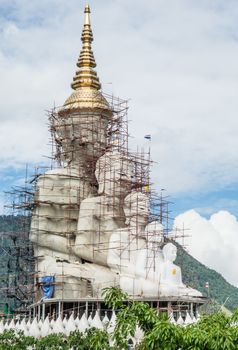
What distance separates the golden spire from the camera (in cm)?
4100

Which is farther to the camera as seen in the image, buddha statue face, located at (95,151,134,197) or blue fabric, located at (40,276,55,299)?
buddha statue face, located at (95,151,134,197)

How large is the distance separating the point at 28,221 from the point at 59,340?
15944 millimetres

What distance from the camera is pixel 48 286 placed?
1318 inches

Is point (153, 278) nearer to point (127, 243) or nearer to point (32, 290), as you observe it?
point (127, 243)

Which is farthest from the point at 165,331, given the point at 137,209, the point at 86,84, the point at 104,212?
the point at 86,84

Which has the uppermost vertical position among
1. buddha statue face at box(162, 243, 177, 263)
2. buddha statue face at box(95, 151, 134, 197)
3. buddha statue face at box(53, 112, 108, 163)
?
buddha statue face at box(53, 112, 108, 163)

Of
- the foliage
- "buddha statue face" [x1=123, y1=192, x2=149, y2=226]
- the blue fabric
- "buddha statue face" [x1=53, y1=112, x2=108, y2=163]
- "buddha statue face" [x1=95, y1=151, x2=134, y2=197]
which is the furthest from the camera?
"buddha statue face" [x1=53, y1=112, x2=108, y2=163]

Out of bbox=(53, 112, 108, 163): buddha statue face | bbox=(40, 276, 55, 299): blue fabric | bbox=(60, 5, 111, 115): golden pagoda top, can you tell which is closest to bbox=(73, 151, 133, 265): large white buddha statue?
bbox=(53, 112, 108, 163): buddha statue face

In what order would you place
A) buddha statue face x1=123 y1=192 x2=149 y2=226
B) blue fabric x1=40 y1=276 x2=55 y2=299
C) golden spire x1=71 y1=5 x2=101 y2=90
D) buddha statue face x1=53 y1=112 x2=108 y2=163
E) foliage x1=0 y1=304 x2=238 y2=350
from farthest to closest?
golden spire x1=71 y1=5 x2=101 y2=90 < buddha statue face x1=53 y1=112 x2=108 y2=163 < buddha statue face x1=123 y1=192 x2=149 y2=226 < blue fabric x1=40 y1=276 x2=55 y2=299 < foliage x1=0 y1=304 x2=238 y2=350

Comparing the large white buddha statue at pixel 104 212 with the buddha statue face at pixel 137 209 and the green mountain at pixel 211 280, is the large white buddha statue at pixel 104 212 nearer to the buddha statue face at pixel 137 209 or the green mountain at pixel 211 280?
the buddha statue face at pixel 137 209

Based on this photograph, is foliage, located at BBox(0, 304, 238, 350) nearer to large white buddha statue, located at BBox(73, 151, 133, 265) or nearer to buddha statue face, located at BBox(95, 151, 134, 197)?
large white buddha statue, located at BBox(73, 151, 133, 265)

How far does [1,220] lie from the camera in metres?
80.2

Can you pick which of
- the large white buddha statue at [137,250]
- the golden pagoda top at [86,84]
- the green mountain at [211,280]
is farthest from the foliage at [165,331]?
the green mountain at [211,280]

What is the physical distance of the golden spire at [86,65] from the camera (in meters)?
41.0
